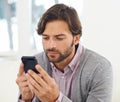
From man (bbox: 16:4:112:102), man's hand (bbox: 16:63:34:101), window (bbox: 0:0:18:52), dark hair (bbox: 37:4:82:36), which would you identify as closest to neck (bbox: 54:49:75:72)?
man (bbox: 16:4:112:102)

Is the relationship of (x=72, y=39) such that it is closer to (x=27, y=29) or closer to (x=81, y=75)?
(x=81, y=75)

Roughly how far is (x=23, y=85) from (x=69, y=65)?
265 mm

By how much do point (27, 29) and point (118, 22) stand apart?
2.47 ft

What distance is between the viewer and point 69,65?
1.34 meters

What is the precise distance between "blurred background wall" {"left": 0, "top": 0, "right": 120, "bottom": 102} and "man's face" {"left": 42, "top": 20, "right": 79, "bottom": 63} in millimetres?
830

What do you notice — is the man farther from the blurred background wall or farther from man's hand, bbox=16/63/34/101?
the blurred background wall

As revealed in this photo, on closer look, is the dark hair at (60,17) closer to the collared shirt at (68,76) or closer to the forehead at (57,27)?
the forehead at (57,27)

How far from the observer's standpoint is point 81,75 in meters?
1.30

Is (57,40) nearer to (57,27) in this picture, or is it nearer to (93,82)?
(57,27)

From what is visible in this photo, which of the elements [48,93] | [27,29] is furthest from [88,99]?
[27,29]

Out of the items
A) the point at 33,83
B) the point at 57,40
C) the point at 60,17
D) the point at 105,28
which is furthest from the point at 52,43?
the point at 105,28

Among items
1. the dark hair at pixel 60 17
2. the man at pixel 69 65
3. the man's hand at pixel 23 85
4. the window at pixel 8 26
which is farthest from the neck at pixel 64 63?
the window at pixel 8 26

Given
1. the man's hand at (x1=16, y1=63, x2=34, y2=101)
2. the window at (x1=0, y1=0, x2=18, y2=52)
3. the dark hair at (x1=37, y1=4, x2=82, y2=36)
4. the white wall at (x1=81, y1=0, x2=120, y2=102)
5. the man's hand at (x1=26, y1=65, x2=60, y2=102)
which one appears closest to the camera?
the man's hand at (x1=26, y1=65, x2=60, y2=102)

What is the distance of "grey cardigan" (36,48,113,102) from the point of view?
4.12 feet
